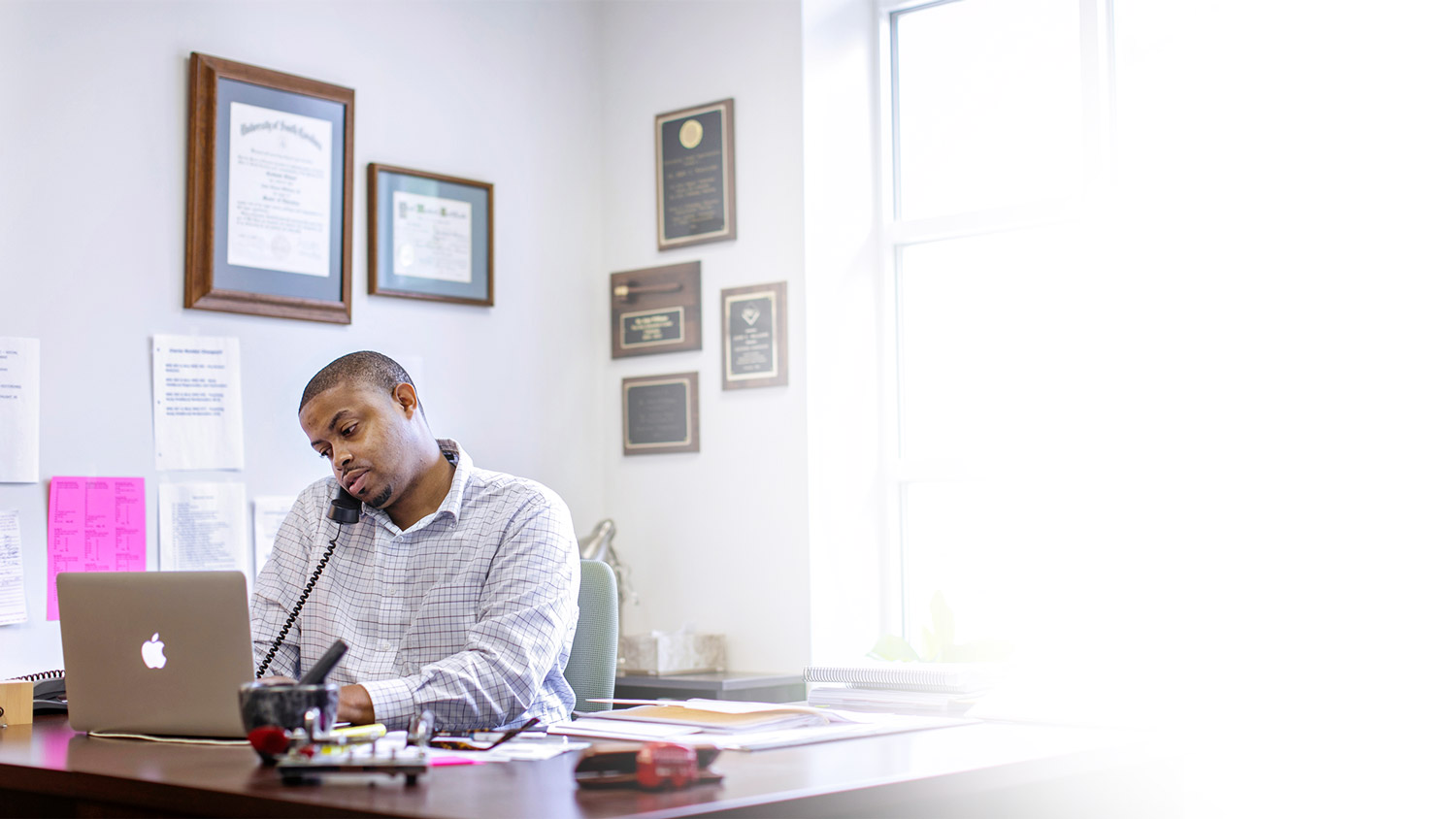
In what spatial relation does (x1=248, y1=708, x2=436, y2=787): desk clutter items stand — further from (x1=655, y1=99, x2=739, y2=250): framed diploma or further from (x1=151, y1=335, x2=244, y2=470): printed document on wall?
(x1=655, y1=99, x2=739, y2=250): framed diploma

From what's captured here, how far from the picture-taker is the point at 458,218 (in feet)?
11.6

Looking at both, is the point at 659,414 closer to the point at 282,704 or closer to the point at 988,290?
the point at 988,290

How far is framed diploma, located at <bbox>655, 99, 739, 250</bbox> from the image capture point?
3.57 m

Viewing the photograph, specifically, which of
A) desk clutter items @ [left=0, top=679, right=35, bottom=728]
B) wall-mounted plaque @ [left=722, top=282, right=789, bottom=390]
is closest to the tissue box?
wall-mounted plaque @ [left=722, top=282, right=789, bottom=390]

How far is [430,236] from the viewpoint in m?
3.49

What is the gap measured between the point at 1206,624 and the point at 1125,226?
0.90 metres

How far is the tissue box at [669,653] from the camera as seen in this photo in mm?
3330

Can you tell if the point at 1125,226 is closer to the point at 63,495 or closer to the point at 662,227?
the point at 662,227

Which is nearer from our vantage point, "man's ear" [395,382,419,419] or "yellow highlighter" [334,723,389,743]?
"yellow highlighter" [334,723,389,743]

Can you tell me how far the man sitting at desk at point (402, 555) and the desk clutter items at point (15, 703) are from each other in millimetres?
349

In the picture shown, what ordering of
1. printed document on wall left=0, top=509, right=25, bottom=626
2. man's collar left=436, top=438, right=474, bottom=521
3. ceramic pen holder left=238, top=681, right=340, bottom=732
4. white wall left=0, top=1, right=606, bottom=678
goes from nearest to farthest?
ceramic pen holder left=238, top=681, right=340, bottom=732, man's collar left=436, top=438, right=474, bottom=521, printed document on wall left=0, top=509, right=25, bottom=626, white wall left=0, top=1, right=606, bottom=678

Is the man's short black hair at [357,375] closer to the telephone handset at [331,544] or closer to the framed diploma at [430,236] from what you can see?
the telephone handset at [331,544]

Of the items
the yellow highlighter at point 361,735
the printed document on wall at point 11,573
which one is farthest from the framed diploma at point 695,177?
the yellow highlighter at point 361,735

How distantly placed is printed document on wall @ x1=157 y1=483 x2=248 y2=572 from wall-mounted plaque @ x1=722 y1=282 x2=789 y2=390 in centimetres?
119
